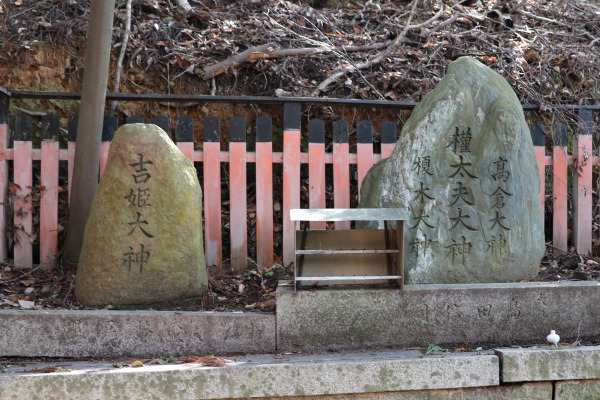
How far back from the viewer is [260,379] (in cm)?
323

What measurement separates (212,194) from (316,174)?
38.2 inches

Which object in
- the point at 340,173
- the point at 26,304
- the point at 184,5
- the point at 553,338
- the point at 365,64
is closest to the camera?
the point at 553,338

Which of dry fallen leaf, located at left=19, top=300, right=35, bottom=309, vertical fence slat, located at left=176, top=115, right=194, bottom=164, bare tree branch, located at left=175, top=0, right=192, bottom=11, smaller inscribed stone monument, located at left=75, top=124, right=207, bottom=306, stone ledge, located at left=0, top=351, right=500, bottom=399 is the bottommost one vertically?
stone ledge, located at left=0, top=351, right=500, bottom=399

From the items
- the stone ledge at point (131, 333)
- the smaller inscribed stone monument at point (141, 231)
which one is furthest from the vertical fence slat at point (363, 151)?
the stone ledge at point (131, 333)

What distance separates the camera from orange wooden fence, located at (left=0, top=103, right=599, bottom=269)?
199 inches

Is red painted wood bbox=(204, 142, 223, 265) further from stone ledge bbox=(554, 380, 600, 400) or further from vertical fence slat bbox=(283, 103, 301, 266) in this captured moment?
stone ledge bbox=(554, 380, 600, 400)

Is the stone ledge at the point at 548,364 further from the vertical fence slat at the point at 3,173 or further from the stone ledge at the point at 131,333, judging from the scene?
the vertical fence slat at the point at 3,173

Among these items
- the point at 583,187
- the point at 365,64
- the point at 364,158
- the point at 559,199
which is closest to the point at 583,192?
the point at 583,187

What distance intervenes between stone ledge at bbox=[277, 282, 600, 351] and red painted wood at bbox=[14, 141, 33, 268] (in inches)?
103

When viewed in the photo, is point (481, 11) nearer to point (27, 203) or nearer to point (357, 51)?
point (357, 51)

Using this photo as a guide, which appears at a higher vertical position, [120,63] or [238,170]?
[120,63]

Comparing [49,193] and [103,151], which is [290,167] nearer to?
[103,151]

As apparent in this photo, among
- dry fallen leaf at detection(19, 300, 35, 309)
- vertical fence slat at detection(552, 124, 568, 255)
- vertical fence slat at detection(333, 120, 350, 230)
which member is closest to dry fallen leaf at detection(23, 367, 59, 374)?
dry fallen leaf at detection(19, 300, 35, 309)

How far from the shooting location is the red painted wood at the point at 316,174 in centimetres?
522
